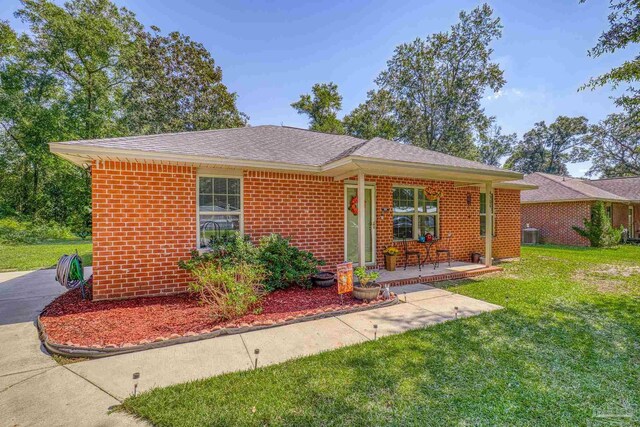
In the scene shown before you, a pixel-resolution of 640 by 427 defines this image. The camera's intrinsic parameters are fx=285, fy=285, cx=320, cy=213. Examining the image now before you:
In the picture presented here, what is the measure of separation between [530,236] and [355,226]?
14545mm

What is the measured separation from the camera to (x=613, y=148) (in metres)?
35.3

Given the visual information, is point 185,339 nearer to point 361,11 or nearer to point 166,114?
point 361,11

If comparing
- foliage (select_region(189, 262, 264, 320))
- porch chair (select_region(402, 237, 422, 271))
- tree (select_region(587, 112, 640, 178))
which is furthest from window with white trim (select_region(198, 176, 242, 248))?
tree (select_region(587, 112, 640, 178))

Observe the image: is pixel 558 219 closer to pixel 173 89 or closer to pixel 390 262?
pixel 390 262

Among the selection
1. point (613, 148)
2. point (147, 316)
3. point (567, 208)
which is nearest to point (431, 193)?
point (147, 316)

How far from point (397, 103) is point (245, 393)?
26.7 metres

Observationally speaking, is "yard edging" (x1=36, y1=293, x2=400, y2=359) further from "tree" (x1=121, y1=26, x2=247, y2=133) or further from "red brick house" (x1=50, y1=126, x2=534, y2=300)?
"tree" (x1=121, y1=26, x2=247, y2=133)

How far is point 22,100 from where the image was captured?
62.8 feet

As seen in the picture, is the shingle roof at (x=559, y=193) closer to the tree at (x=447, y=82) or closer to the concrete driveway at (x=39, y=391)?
the tree at (x=447, y=82)

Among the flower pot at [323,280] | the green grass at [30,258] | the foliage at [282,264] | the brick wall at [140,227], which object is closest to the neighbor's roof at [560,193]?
the flower pot at [323,280]

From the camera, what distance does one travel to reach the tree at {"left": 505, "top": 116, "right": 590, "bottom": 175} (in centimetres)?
3706

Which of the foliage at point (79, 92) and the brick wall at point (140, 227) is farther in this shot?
the foliage at point (79, 92)

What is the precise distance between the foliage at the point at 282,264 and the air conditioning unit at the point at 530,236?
52.5 feet

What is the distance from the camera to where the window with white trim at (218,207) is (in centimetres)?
620
